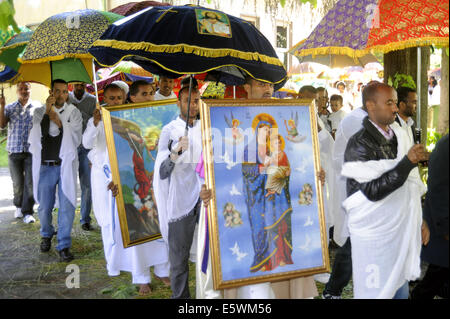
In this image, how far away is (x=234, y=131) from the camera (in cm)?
338

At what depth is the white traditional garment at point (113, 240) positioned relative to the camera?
4.88m

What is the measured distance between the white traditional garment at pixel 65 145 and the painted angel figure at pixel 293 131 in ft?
11.3

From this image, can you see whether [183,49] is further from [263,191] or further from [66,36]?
[66,36]

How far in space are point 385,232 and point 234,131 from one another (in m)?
1.28

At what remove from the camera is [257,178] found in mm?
3432

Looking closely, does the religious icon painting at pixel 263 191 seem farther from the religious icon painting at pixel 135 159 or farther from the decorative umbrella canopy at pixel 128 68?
the decorative umbrella canopy at pixel 128 68

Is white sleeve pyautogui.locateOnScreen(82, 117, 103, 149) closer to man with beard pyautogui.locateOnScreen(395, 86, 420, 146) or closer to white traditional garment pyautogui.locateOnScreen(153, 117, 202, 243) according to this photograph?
white traditional garment pyautogui.locateOnScreen(153, 117, 202, 243)

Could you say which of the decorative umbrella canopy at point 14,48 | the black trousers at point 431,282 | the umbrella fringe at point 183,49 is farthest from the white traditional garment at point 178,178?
the decorative umbrella canopy at point 14,48

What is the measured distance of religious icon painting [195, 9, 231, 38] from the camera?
347cm

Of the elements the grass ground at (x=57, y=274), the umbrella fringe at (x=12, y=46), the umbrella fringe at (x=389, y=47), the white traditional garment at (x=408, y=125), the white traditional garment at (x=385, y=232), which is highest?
the umbrella fringe at (x=12, y=46)
